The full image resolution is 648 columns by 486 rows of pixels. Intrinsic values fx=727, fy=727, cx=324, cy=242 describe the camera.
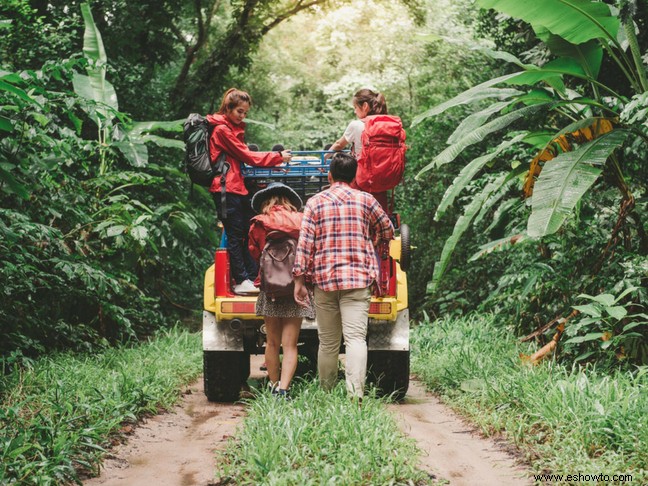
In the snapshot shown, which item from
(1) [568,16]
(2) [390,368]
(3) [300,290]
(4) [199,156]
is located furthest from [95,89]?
(1) [568,16]

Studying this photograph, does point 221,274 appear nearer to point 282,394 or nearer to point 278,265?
point 278,265

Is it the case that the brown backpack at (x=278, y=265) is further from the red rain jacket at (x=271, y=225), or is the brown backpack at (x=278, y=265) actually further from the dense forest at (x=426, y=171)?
the dense forest at (x=426, y=171)

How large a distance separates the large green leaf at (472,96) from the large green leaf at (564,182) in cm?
83

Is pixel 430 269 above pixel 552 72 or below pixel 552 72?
below

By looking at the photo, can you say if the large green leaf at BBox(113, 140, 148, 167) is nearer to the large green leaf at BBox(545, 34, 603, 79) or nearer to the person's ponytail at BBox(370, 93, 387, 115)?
the person's ponytail at BBox(370, 93, 387, 115)

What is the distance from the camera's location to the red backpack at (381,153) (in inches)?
242

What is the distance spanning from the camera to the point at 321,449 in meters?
4.12

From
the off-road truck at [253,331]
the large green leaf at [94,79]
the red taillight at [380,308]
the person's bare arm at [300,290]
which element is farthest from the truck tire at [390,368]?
the large green leaf at [94,79]

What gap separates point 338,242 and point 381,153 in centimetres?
113

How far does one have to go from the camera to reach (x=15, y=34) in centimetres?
932

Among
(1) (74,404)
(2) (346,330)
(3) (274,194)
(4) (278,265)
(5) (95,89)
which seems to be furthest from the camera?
(5) (95,89)

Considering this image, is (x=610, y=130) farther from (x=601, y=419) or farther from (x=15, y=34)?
(x=15, y=34)

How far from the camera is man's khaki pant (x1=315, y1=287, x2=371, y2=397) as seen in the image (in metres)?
5.40

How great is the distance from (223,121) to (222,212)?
32.5 inches
